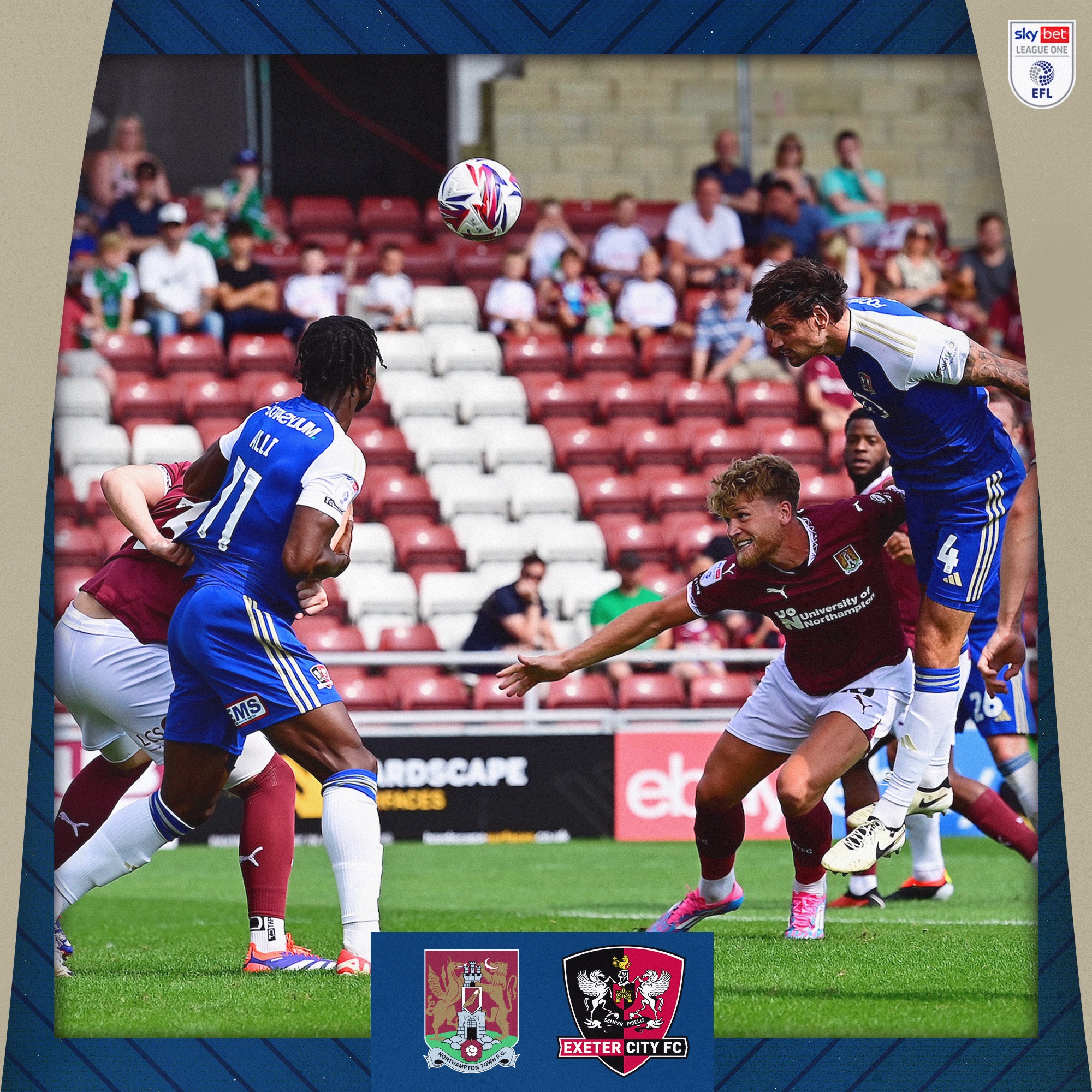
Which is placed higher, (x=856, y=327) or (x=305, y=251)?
(x=305, y=251)

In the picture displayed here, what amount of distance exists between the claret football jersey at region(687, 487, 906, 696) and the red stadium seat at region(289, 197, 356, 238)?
32.7 feet

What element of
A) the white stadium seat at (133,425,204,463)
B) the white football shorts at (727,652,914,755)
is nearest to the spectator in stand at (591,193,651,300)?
the white stadium seat at (133,425,204,463)

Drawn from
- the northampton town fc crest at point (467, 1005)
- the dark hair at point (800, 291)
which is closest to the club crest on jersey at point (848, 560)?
the dark hair at point (800, 291)

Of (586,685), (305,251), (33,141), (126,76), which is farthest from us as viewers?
(126,76)

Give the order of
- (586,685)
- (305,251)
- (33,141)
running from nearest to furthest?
(33,141)
(586,685)
(305,251)

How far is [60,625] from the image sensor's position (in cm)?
517

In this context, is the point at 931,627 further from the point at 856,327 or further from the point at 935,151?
the point at 935,151

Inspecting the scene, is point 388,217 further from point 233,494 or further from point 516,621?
point 233,494

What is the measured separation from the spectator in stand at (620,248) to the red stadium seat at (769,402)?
1.49m

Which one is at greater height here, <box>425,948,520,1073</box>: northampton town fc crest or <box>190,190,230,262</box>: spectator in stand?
<box>190,190,230,262</box>: spectator in stand

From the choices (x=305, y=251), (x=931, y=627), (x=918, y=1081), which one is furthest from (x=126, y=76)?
(x=918, y=1081)

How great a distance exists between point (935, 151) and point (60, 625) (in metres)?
12.0

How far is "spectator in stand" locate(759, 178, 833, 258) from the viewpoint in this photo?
12992 mm

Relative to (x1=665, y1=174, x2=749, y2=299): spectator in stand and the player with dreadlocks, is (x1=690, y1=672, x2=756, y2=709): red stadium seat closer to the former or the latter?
(x1=665, y1=174, x2=749, y2=299): spectator in stand
